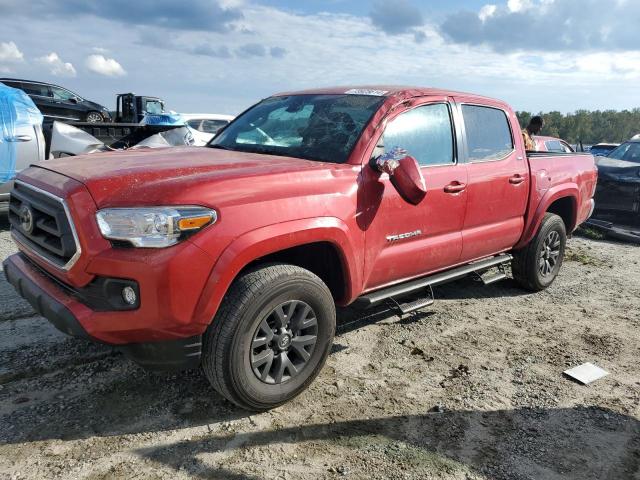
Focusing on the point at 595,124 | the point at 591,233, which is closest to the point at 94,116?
the point at 591,233

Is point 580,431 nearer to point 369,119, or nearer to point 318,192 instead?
point 318,192

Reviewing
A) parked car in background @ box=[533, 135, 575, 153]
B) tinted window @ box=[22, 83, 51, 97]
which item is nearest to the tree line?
parked car in background @ box=[533, 135, 575, 153]

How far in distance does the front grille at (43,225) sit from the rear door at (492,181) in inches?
113

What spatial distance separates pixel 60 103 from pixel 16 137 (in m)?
12.5

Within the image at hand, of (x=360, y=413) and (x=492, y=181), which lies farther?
(x=492, y=181)

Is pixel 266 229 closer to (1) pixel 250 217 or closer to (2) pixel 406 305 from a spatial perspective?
(1) pixel 250 217

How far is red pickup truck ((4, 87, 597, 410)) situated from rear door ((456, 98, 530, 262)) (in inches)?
0.8

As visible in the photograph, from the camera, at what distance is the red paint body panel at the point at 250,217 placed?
2.49 m

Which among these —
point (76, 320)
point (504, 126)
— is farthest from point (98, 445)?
point (504, 126)

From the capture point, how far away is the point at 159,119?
11.4 metres

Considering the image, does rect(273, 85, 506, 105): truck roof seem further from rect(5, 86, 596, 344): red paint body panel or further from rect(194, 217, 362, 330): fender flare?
rect(194, 217, 362, 330): fender flare

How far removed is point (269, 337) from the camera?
9.55 feet

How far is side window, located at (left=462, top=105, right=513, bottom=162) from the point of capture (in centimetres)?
430

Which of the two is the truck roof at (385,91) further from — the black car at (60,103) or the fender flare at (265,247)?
the black car at (60,103)
